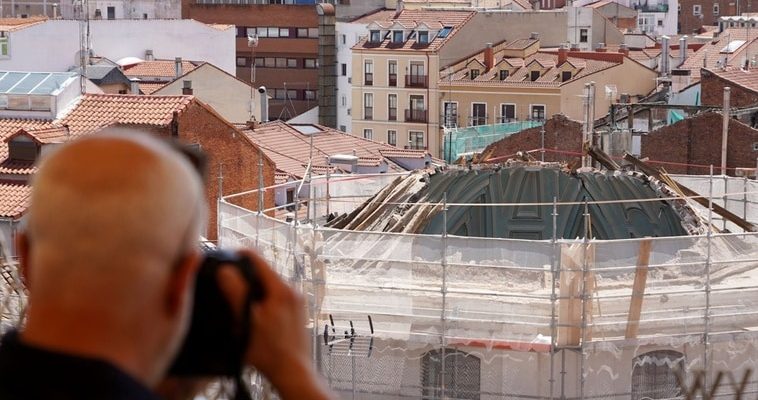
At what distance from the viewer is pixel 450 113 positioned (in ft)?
173

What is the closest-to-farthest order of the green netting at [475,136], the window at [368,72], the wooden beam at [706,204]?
the wooden beam at [706,204], the green netting at [475,136], the window at [368,72]

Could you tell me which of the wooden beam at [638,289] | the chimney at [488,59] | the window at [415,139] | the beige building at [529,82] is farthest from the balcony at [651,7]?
the wooden beam at [638,289]

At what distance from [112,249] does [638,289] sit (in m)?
15.5

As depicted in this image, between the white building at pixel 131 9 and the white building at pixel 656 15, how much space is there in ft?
66.1

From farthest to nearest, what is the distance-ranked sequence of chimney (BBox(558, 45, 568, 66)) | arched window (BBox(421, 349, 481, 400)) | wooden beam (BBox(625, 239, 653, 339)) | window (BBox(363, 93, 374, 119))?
window (BBox(363, 93, 374, 119)), chimney (BBox(558, 45, 568, 66)), arched window (BBox(421, 349, 481, 400)), wooden beam (BBox(625, 239, 653, 339))

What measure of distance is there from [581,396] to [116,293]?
51.3 ft

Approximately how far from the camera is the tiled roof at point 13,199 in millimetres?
25000

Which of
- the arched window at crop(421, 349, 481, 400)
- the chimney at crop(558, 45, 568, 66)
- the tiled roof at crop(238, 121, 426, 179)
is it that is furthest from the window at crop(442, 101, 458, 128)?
the arched window at crop(421, 349, 481, 400)

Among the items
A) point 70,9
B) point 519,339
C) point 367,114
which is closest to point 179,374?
point 519,339

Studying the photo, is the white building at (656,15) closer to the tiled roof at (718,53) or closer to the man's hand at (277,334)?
the tiled roof at (718,53)

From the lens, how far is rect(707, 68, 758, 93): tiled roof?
135ft

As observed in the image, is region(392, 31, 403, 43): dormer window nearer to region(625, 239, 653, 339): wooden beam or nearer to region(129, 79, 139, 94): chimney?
region(129, 79, 139, 94): chimney

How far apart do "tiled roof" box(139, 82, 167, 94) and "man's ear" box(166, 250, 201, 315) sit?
3896cm

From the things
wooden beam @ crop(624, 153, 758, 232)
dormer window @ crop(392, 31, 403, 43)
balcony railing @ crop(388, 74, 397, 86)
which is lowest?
balcony railing @ crop(388, 74, 397, 86)
